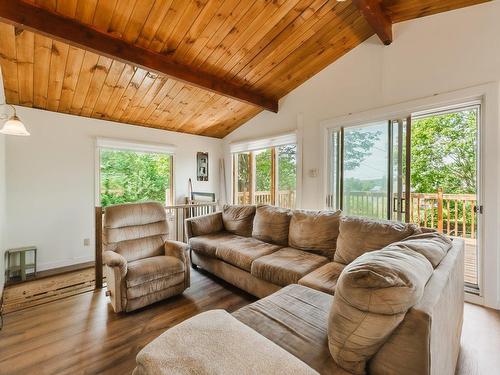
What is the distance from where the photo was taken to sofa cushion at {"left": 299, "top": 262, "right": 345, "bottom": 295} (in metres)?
1.79

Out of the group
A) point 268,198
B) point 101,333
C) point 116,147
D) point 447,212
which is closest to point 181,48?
point 116,147

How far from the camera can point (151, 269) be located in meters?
2.33

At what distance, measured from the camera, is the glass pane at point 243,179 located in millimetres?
5328

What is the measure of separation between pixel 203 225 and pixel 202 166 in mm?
2001

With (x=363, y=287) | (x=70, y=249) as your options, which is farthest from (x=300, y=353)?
(x=70, y=249)

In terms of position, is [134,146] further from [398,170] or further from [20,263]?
[398,170]

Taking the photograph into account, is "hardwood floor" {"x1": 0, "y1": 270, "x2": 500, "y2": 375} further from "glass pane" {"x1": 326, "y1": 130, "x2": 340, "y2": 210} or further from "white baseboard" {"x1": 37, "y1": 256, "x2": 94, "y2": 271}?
"glass pane" {"x1": 326, "y1": 130, "x2": 340, "y2": 210}

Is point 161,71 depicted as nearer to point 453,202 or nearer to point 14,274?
point 14,274

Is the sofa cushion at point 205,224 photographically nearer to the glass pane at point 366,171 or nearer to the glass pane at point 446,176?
the glass pane at point 366,171

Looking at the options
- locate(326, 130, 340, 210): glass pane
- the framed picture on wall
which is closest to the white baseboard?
the framed picture on wall

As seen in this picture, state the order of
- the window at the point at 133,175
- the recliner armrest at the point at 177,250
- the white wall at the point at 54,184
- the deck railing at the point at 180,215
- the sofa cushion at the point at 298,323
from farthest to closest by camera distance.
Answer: the deck railing at the point at 180,215
the window at the point at 133,175
the white wall at the point at 54,184
the recliner armrest at the point at 177,250
the sofa cushion at the point at 298,323

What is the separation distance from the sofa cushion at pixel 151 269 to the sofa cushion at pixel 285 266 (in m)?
0.83

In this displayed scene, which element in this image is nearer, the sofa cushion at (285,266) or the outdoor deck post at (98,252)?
the sofa cushion at (285,266)

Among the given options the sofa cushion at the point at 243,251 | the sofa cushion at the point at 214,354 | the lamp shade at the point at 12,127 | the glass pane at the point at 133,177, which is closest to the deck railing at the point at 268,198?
the glass pane at the point at 133,177
